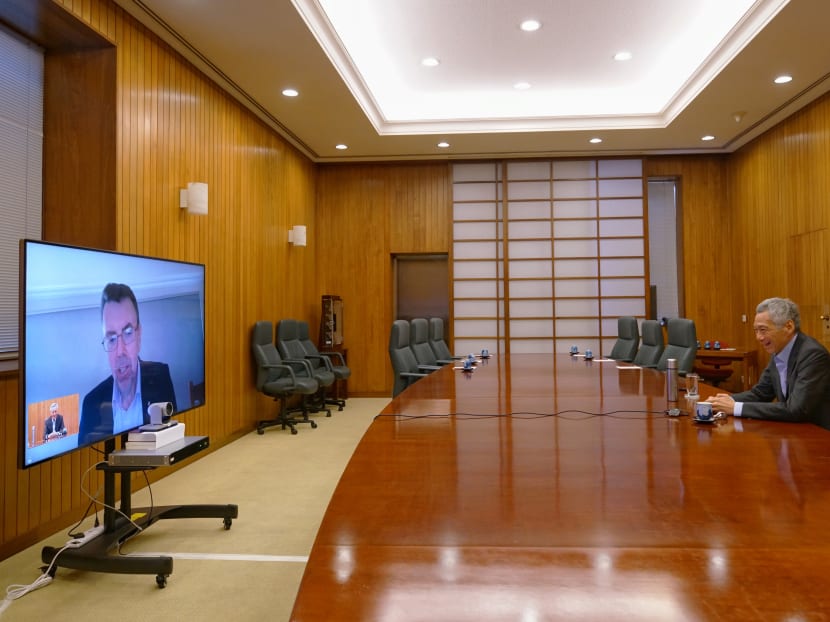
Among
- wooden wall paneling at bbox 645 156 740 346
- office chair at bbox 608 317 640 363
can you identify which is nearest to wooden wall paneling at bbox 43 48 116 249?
office chair at bbox 608 317 640 363

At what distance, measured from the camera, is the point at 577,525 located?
1134 millimetres

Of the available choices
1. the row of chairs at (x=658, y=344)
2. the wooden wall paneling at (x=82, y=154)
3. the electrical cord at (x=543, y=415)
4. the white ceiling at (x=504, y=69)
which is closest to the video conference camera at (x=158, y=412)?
the electrical cord at (x=543, y=415)

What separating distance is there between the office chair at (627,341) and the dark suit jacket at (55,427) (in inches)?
183

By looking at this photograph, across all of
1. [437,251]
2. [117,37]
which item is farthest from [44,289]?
[437,251]

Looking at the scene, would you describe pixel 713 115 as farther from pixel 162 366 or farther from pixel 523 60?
pixel 162 366

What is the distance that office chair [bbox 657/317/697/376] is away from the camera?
419 cm

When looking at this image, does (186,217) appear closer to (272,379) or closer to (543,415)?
(272,379)

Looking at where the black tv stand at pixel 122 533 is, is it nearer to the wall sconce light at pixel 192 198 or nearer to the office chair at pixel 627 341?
the wall sconce light at pixel 192 198

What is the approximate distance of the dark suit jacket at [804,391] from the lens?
216cm

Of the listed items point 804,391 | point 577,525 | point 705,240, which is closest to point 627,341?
point 705,240

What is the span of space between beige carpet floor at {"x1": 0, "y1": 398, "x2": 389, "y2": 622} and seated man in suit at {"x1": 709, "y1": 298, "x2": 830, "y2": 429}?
1.91 meters

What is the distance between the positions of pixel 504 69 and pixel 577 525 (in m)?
5.42

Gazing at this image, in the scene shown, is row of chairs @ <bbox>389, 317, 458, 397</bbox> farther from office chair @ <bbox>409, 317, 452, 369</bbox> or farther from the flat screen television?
the flat screen television

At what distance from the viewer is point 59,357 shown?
215 cm
